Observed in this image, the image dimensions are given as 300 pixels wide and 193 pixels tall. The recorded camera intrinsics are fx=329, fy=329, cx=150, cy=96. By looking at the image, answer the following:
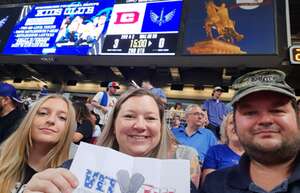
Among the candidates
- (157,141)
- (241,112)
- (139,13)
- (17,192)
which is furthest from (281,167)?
(139,13)

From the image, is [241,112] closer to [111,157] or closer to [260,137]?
[260,137]

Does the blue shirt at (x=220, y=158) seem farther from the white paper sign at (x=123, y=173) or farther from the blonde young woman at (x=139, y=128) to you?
the white paper sign at (x=123, y=173)

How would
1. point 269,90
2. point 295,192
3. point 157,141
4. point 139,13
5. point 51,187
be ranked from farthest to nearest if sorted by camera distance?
1. point 139,13
2. point 157,141
3. point 269,90
4. point 295,192
5. point 51,187

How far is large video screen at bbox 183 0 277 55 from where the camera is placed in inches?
219

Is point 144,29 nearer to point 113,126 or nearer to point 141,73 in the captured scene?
point 141,73

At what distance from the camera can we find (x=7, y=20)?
7.90 metres

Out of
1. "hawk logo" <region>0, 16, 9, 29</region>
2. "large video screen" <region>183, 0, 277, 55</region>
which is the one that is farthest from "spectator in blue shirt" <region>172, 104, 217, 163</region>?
"hawk logo" <region>0, 16, 9, 29</region>

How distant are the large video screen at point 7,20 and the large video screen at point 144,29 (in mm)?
2663

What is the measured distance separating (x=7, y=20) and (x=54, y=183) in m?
8.00

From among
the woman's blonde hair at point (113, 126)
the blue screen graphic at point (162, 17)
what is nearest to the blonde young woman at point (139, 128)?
the woman's blonde hair at point (113, 126)

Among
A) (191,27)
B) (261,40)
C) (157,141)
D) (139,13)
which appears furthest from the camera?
(139,13)

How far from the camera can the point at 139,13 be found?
21.7 ft

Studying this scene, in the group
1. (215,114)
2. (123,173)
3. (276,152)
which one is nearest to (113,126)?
(123,173)

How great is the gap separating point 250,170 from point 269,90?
0.28m
